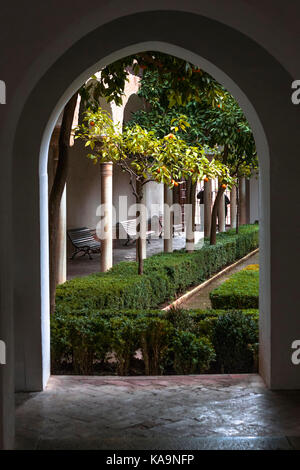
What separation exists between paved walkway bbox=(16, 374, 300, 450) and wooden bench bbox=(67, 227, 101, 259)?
1075 centimetres

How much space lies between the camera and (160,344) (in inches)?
246

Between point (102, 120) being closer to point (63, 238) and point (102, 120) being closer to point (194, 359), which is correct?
point (63, 238)

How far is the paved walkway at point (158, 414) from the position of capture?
4.27 meters

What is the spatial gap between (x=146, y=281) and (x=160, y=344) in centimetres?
390

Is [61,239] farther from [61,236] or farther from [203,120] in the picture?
[203,120]

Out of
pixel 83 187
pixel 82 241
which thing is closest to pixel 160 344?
pixel 82 241

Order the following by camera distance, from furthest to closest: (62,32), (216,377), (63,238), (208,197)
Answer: (208,197), (63,238), (216,377), (62,32)

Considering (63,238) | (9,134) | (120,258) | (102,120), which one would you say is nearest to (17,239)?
(9,134)

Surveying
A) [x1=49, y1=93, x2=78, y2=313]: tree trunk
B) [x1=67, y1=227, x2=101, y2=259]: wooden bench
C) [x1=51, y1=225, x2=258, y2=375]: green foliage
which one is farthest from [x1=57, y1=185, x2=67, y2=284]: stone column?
[x1=67, y1=227, x2=101, y2=259]: wooden bench

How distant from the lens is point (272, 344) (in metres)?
5.48

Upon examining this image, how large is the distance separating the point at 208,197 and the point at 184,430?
14.1 metres

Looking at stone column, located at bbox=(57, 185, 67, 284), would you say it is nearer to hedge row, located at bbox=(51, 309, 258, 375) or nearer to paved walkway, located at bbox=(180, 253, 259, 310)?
paved walkway, located at bbox=(180, 253, 259, 310)

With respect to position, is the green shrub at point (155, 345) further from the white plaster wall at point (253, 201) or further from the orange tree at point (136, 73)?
the white plaster wall at point (253, 201)

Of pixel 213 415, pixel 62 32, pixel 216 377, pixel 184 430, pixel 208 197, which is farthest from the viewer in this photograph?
pixel 208 197
